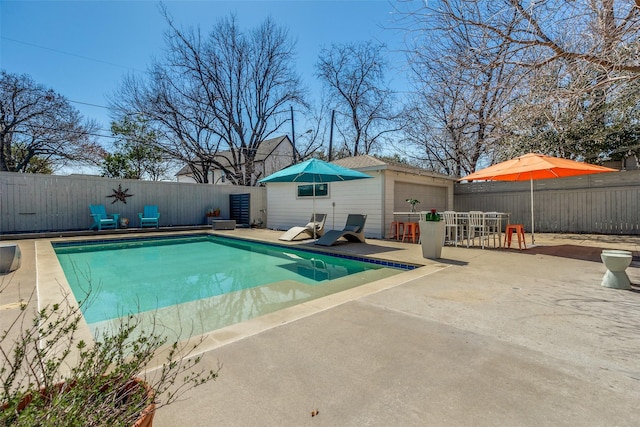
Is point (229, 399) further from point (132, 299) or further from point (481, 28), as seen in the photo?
point (481, 28)

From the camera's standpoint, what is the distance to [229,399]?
184cm

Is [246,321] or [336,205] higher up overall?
[336,205]

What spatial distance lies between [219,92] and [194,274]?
1615 cm

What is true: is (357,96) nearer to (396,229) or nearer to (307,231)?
(396,229)

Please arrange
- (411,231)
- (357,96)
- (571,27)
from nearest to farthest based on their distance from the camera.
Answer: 1. (571,27)
2. (411,231)
3. (357,96)

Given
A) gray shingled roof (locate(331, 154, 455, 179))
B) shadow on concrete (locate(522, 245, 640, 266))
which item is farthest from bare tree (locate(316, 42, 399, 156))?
shadow on concrete (locate(522, 245, 640, 266))

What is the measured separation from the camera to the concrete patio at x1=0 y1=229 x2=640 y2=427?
1.73 metres

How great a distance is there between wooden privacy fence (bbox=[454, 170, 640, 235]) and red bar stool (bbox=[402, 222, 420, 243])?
4.87 m

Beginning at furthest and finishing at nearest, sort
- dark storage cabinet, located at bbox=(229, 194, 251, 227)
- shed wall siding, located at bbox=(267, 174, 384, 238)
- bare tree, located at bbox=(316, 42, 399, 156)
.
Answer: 1. bare tree, located at bbox=(316, 42, 399, 156)
2. dark storage cabinet, located at bbox=(229, 194, 251, 227)
3. shed wall siding, located at bbox=(267, 174, 384, 238)

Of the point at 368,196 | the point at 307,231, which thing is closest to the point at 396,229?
the point at 368,196

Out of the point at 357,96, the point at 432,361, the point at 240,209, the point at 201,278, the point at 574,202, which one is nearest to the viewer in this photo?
the point at 432,361

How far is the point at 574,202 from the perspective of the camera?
1049 centimetres

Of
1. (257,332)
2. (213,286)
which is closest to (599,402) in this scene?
(257,332)

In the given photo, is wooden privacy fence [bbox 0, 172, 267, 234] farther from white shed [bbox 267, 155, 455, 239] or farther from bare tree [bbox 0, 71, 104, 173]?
bare tree [bbox 0, 71, 104, 173]
